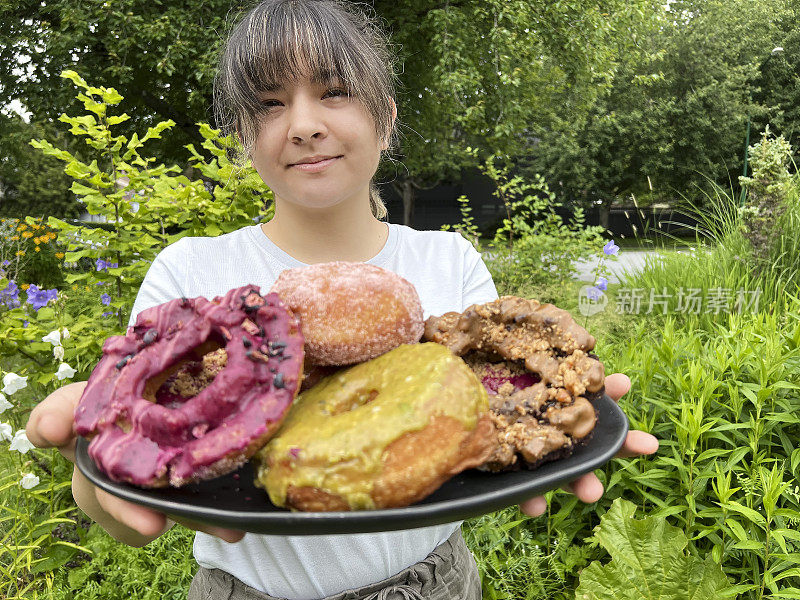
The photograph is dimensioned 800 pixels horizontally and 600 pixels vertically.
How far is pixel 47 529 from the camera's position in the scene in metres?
3.31

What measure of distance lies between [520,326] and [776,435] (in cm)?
211

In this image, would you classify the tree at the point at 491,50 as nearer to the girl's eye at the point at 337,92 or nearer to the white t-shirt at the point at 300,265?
the white t-shirt at the point at 300,265

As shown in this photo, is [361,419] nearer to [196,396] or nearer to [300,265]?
[196,396]

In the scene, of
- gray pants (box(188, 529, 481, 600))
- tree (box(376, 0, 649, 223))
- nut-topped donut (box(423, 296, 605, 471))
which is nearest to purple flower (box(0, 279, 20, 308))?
gray pants (box(188, 529, 481, 600))

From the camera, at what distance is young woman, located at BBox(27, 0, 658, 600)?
1.56 meters

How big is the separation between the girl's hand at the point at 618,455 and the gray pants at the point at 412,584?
0.61 metres

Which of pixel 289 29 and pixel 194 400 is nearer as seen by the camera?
pixel 194 400

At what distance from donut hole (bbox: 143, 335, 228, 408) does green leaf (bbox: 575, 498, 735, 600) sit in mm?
1861

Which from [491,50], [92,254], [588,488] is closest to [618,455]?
[588,488]

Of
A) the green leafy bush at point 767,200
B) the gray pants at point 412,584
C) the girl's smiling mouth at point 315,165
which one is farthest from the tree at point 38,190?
the girl's smiling mouth at point 315,165

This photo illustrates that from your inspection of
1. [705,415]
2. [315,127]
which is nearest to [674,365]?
[705,415]

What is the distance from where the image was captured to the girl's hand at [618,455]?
3.93 ft

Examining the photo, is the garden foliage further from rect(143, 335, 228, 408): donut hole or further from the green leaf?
the green leaf

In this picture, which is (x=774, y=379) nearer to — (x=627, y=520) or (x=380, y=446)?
(x=627, y=520)
